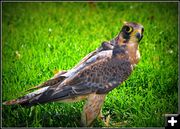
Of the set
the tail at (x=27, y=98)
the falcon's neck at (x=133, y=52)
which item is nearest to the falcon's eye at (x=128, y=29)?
the falcon's neck at (x=133, y=52)

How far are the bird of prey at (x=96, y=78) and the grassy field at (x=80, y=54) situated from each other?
160 millimetres

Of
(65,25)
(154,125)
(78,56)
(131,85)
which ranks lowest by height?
(154,125)

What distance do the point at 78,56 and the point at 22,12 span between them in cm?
125

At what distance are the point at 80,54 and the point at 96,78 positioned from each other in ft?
1.83

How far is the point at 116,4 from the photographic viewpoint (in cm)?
529

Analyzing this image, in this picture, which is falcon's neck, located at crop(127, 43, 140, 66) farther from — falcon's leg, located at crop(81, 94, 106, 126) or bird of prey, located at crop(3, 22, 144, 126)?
falcon's leg, located at crop(81, 94, 106, 126)

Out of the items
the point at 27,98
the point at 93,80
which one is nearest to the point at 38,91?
the point at 27,98

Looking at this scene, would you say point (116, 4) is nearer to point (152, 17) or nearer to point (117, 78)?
point (152, 17)

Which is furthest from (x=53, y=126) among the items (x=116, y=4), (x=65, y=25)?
(x=116, y=4)

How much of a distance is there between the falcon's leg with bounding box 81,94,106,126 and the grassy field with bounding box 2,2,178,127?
0.14 m

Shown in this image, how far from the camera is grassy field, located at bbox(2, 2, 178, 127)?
3766 millimetres

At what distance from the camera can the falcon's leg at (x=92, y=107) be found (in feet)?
11.7

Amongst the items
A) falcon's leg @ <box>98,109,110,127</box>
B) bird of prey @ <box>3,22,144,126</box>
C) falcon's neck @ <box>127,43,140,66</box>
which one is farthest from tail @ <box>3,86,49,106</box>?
falcon's neck @ <box>127,43,140,66</box>

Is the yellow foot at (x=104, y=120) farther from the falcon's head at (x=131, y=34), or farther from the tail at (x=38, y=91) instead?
the falcon's head at (x=131, y=34)
